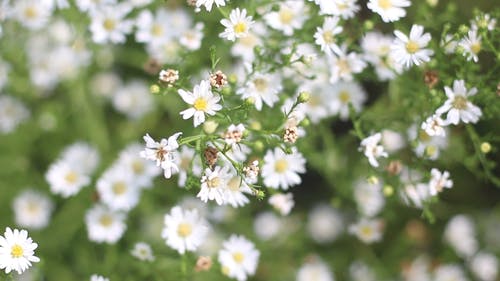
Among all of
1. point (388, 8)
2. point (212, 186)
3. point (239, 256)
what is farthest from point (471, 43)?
point (239, 256)

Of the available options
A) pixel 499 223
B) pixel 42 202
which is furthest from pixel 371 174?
pixel 42 202

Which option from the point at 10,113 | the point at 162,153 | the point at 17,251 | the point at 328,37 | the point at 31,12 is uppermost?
the point at 31,12

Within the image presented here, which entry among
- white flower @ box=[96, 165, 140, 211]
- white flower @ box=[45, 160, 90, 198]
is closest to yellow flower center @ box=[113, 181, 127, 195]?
white flower @ box=[96, 165, 140, 211]

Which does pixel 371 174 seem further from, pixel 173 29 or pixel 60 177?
pixel 60 177

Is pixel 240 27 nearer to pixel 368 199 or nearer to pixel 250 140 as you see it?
pixel 250 140

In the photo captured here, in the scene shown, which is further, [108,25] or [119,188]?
[119,188]

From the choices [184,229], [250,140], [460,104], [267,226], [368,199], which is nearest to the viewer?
[460,104]
